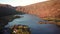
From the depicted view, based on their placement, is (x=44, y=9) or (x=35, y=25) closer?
(x=35, y=25)

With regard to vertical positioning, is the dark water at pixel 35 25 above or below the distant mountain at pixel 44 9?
below

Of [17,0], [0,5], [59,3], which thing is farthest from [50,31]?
[0,5]

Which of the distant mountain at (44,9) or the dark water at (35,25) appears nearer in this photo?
the dark water at (35,25)

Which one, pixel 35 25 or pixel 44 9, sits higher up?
pixel 44 9
